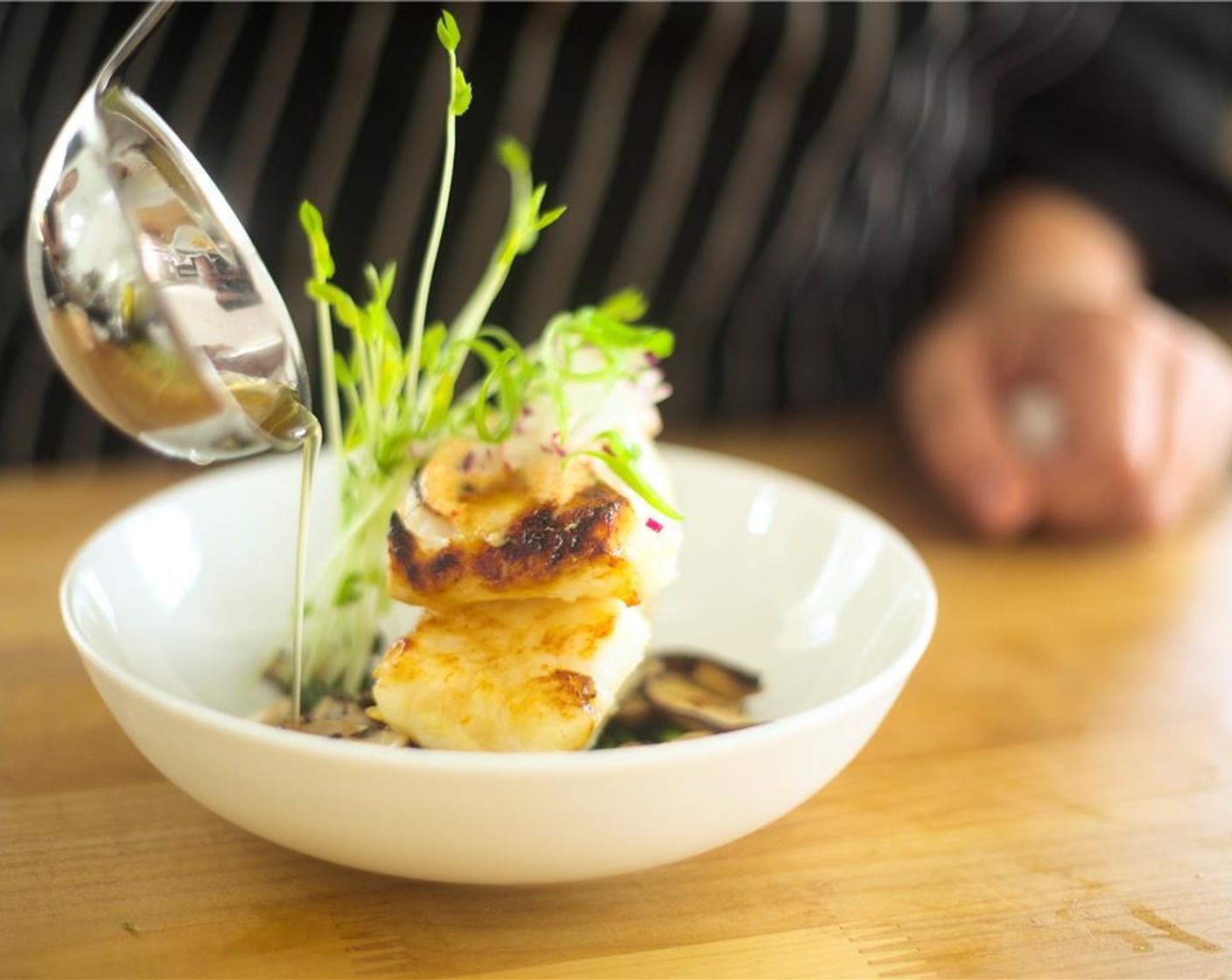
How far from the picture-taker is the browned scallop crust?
801mm

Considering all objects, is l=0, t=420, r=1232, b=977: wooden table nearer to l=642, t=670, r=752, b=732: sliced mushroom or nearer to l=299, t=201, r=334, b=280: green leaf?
l=642, t=670, r=752, b=732: sliced mushroom

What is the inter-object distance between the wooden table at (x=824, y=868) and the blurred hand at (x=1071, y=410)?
0.29 meters

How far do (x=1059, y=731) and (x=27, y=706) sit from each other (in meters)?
0.81

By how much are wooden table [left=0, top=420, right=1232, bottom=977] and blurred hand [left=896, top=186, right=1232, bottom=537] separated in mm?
294

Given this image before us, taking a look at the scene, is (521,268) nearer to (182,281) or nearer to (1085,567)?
(1085,567)

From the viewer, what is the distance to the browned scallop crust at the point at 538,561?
80 centimetres

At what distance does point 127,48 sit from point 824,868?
65 centimetres

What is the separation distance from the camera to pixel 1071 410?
1579mm

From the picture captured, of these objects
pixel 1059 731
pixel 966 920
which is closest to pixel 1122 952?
pixel 966 920

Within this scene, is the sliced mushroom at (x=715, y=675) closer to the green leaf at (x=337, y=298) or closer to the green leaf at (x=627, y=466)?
the green leaf at (x=627, y=466)

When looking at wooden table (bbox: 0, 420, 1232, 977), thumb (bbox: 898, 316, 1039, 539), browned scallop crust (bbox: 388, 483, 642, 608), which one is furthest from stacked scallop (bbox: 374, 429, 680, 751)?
thumb (bbox: 898, 316, 1039, 539)

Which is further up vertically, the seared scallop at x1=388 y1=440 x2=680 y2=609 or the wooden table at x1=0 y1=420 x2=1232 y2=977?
the seared scallop at x1=388 y1=440 x2=680 y2=609

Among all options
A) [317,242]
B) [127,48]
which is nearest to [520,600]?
[317,242]

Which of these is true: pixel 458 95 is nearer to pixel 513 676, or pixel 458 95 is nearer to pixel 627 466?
pixel 627 466
